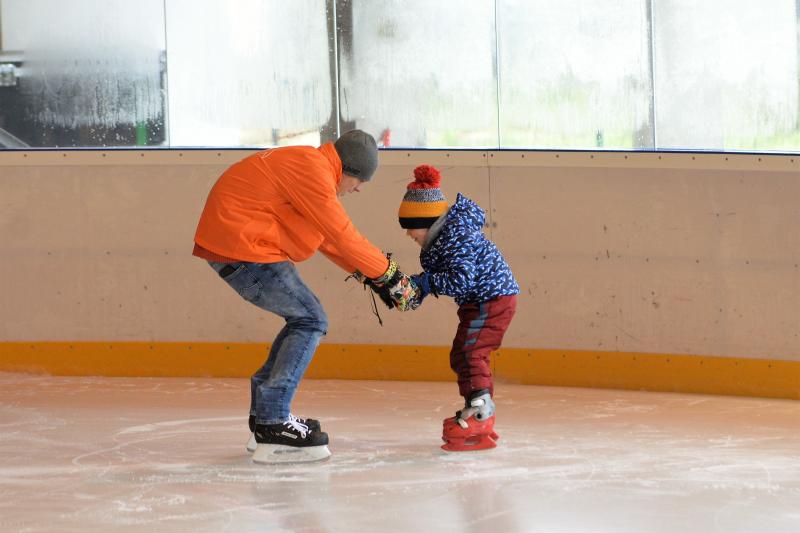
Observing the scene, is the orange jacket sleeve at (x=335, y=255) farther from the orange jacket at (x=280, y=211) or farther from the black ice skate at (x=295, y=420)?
the black ice skate at (x=295, y=420)

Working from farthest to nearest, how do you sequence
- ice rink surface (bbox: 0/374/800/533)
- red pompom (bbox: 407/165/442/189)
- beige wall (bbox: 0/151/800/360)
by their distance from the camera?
beige wall (bbox: 0/151/800/360) → red pompom (bbox: 407/165/442/189) → ice rink surface (bbox: 0/374/800/533)

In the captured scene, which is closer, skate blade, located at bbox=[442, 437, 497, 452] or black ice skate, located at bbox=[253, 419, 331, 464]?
black ice skate, located at bbox=[253, 419, 331, 464]

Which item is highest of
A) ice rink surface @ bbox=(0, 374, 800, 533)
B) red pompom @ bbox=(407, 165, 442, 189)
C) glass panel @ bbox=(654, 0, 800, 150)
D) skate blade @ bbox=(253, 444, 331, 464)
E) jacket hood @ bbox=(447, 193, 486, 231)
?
glass panel @ bbox=(654, 0, 800, 150)

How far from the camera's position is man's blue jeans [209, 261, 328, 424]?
4.10m

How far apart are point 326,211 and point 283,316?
422 millimetres

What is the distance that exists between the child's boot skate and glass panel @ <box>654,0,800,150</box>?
96.4 inches

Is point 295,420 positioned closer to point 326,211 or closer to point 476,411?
point 476,411

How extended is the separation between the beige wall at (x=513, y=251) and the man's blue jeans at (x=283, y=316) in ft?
7.18

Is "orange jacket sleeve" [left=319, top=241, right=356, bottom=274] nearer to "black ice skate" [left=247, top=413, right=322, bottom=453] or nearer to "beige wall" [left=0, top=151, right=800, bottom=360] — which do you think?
"black ice skate" [left=247, top=413, right=322, bottom=453]

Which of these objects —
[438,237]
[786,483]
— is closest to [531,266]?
[438,237]

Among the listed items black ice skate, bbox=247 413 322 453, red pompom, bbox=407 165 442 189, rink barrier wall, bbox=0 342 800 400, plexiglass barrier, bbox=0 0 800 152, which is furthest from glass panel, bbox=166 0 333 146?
black ice skate, bbox=247 413 322 453

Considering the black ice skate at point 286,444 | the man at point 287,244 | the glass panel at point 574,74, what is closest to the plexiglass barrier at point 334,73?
the glass panel at point 574,74

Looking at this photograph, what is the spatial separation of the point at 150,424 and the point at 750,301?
9.44 feet

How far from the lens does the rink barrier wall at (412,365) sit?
5.73 m
